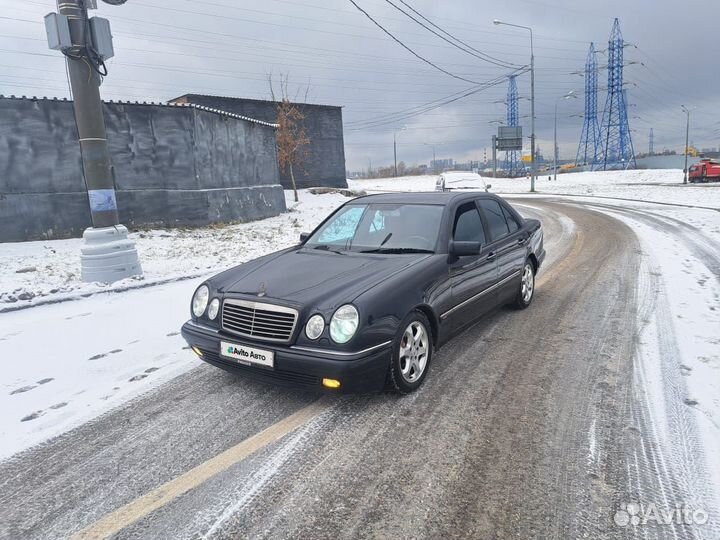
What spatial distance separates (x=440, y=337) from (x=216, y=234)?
1030 cm

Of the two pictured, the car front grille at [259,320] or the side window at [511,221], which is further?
the side window at [511,221]

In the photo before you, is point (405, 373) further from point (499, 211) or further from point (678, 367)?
point (499, 211)

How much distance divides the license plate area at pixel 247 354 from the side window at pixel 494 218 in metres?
2.84

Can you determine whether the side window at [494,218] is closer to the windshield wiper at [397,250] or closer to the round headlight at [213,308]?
the windshield wiper at [397,250]

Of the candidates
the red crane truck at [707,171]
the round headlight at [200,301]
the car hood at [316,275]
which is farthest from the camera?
the red crane truck at [707,171]

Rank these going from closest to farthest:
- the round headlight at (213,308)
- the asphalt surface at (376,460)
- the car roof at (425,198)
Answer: the asphalt surface at (376,460)
the round headlight at (213,308)
the car roof at (425,198)

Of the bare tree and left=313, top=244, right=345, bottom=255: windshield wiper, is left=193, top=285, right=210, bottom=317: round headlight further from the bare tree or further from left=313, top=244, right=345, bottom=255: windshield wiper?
the bare tree

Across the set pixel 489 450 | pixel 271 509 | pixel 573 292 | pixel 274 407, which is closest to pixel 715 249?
pixel 573 292

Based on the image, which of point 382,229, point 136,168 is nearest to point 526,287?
point 382,229

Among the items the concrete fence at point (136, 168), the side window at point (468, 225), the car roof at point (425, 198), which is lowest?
the side window at point (468, 225)

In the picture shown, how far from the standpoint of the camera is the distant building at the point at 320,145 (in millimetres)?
28047

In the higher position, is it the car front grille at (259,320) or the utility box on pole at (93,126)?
the utility box on pole at (93,126)

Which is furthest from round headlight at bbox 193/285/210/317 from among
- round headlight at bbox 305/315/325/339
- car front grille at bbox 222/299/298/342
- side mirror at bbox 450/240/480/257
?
side mirror at bbox 450/240/480/257

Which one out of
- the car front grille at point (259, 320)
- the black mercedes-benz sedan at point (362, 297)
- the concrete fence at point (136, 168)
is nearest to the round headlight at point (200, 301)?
the black mercedes-benz sedan at point (362, 297)
